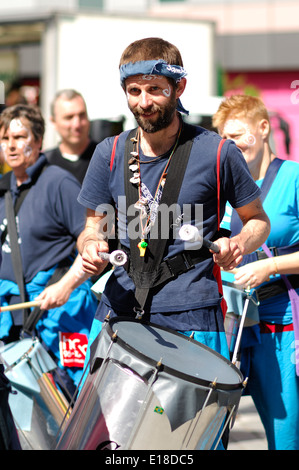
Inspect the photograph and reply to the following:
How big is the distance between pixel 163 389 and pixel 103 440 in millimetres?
233

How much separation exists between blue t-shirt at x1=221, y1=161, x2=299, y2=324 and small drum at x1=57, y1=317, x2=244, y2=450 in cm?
125

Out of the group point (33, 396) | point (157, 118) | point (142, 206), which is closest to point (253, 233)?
point (142, 206)

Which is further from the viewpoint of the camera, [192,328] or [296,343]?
[296,343]

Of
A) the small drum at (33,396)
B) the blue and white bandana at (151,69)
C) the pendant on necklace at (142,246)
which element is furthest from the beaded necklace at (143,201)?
the small drum at (33,396)

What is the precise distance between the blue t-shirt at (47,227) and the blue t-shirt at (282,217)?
88 cm

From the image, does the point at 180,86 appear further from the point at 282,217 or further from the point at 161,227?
the point at 282,217

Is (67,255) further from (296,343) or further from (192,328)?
(192,328)

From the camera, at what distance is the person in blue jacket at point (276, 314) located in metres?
3.75

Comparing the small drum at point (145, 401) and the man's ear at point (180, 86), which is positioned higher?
the man's ear at point (180, 86)

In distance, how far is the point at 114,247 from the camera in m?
3.07

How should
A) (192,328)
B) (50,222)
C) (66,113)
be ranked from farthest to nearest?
(66,113) → (50,222) → (192,328)

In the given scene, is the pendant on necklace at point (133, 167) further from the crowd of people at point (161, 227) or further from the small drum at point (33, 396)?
the small drum at point (33, 396)
